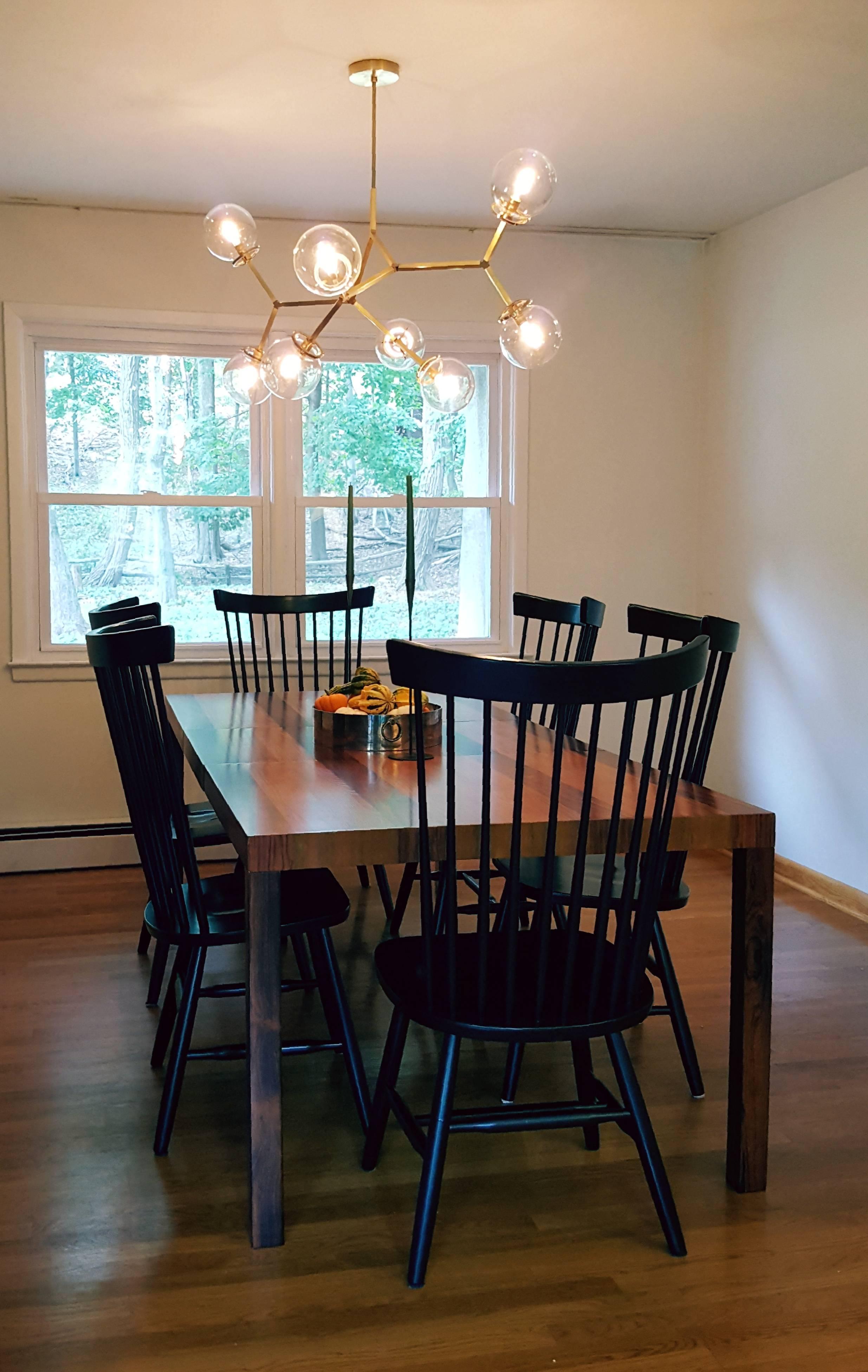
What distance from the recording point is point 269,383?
316cm

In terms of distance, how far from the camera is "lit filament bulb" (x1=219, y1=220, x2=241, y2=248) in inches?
112

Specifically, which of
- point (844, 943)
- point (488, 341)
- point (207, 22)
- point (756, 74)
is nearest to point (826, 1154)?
point (844, 943)

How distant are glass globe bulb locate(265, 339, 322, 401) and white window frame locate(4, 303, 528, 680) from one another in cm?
132

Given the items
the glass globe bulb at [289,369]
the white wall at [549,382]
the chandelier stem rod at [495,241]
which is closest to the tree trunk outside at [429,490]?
the white wall at [549,382]

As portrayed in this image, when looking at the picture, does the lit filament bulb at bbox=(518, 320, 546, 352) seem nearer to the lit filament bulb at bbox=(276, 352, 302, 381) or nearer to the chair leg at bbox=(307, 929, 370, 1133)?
the lit filament bulb at bbox=(276, 352, 302, 381)

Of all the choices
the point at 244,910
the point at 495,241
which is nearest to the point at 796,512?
the point at 495,241

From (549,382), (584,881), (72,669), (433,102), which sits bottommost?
(584,881)

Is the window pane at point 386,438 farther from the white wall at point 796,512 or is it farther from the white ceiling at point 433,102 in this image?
the white wall at point 796,512

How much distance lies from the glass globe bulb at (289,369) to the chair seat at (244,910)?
132 centimetres

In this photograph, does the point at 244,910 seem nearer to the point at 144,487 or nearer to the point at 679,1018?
the point at 679,1018

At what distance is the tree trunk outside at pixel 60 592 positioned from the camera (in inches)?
178

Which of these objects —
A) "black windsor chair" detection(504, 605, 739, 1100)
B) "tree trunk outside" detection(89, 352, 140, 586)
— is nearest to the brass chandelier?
"black windsor chair" detection(504, 605, 739, 1100)

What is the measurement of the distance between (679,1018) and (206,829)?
53.3 inches

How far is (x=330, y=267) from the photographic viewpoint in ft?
8.89
